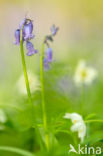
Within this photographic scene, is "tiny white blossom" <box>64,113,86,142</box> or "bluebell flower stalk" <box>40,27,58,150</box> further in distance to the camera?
"bluebell flower stalk" <box>40,27,58,150</box>

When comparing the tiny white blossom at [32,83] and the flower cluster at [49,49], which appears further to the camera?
the tiny white blossom at [32,83]

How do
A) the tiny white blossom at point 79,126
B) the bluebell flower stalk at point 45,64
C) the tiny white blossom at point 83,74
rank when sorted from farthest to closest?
the tiny white blossom at point 83,74 → the bluebell flower stalk at point 45,64 → the tiny white blossom at point 79,126

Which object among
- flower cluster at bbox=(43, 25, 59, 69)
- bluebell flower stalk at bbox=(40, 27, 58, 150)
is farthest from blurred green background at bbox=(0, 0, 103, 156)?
flower cluster at bbox=(43, 25, 59, 69)

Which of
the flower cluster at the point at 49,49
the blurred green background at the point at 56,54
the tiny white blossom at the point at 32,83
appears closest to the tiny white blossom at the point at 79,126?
the blurred green background at the point at 56,54

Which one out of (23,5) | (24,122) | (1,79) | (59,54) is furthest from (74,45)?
(24,122)

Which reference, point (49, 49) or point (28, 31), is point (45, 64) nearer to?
point (49, 49)

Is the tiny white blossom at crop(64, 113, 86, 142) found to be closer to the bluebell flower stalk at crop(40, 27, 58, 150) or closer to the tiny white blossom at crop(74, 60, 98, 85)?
the bluebell flower stalk at crop(40, 27, 58, 150)

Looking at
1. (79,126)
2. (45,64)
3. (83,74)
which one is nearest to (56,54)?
(83,74)

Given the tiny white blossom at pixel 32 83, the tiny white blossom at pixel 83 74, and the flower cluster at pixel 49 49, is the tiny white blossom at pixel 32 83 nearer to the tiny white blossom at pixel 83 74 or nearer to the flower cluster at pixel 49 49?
the tiny white blossom at pixel 83 74
